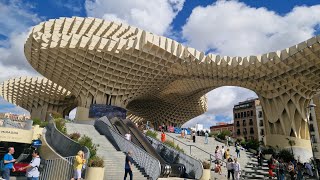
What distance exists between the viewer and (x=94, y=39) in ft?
101

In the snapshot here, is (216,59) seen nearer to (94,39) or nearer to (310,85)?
(310,85)

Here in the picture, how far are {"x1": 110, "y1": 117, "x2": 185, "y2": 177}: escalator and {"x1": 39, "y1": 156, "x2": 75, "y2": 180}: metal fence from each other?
4.78 meters

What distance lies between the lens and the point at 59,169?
37.1 feet

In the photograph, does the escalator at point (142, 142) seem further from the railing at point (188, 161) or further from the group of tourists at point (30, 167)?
the group of tourists at point (30, 167)

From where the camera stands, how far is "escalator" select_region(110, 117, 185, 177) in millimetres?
14719

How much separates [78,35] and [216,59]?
17.2 meters

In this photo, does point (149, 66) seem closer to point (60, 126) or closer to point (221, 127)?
point (60, 126)

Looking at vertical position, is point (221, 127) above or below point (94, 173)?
above

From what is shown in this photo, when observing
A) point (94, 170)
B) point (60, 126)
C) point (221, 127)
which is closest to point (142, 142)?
point (60, 126)

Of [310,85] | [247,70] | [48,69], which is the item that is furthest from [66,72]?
[310,85]

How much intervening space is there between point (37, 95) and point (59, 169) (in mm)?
47810

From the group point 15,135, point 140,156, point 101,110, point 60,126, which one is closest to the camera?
→ point 140,156

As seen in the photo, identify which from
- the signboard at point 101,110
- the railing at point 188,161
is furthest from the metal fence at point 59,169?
the signboard at point 101,110

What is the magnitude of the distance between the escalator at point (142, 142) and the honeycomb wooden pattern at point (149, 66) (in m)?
11.6
